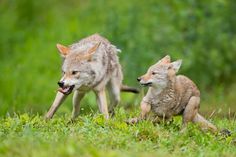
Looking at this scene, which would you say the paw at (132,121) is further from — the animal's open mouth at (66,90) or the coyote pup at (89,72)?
the animal's open mouth at (66,90)

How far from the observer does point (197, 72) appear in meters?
19.4

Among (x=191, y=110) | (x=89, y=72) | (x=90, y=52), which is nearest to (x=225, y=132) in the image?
(x=191, y=110)

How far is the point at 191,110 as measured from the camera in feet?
36.6

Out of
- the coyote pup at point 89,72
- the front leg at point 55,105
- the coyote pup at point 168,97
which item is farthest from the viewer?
the front leg at point 55,105

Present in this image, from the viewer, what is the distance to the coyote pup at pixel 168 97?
36.4 feet

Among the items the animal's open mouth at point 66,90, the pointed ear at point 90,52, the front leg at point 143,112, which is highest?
the pointed ear at point 90,52

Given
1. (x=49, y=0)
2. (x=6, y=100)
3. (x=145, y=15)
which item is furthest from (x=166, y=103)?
(x=49, y=0)

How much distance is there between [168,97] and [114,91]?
6.14 ft

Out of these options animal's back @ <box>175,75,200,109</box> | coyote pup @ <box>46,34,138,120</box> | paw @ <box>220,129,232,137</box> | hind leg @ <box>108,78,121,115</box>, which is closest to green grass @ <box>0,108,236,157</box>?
paw @ <box>220,129,232,137</box>

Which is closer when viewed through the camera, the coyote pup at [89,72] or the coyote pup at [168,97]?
the coyote pup at [168,97]

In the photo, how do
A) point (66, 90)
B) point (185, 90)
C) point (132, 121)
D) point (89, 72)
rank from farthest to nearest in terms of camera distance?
point (89, 72)
point (66, 90)
point (185, 90)
point (132, 121)

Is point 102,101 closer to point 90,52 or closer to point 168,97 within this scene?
point 90,52

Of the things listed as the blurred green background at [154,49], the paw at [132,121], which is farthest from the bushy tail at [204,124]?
the blurred green background at [154,49]

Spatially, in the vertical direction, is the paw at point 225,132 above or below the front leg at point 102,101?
below
